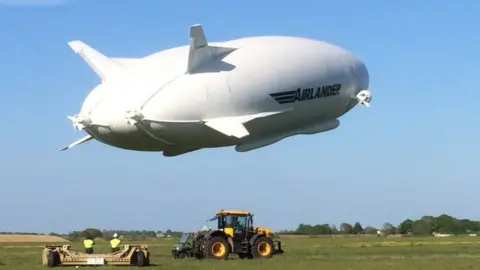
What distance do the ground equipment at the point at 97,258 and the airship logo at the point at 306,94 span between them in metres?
17.1

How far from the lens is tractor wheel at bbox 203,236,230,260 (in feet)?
131

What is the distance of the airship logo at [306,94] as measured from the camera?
20.6 m

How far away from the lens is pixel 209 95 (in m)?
19.8

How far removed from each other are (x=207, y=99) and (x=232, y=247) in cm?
2125

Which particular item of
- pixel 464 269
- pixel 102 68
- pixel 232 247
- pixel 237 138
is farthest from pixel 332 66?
pixel 232 247

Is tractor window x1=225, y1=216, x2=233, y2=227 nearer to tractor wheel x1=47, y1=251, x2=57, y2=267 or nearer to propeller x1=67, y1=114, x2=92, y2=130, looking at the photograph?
tractor wheel x1=47, y1=251, x2=57, y2=267

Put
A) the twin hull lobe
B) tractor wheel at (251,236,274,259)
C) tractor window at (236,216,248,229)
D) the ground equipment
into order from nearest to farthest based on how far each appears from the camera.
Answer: the twin hull lobe → the ground equipment → tractor wheel at (251,236,274,259) → tractor window at (236,216,248,229)

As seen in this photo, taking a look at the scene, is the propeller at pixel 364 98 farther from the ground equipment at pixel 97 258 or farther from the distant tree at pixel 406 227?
the distant tree at pixel 406 227

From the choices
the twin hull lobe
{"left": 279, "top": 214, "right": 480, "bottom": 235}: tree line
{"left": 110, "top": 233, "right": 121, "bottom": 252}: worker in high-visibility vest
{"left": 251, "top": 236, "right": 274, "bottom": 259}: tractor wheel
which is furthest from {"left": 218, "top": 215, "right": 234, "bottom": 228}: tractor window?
{"left": 279, "top": 214, "right": 480, "bottom": 235}: tree line

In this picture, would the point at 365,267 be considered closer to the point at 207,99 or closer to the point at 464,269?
the point at 464,269

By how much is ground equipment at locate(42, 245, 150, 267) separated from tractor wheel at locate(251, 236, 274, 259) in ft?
18.7

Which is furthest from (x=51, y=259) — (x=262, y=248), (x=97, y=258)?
(x=262, y=248)

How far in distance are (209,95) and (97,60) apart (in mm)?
3862

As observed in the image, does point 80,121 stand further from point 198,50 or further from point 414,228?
point 414,228
